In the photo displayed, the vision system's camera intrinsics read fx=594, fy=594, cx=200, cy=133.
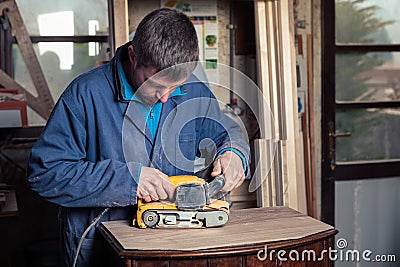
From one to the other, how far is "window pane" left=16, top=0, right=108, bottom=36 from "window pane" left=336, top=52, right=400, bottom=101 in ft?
4.75

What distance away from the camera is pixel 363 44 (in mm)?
3631

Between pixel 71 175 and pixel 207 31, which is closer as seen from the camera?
pixel 71 175

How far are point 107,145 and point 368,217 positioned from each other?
2360 millimetres

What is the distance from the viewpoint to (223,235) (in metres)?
1.62

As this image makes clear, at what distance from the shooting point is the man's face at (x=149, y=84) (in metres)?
1.73

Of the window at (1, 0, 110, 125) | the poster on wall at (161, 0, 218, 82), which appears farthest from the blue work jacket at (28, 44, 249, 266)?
the window at (1, 0, 110, 125)

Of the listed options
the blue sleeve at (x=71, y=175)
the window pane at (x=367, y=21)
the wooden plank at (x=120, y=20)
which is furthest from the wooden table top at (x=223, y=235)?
the window pane at (x=367, y=21)

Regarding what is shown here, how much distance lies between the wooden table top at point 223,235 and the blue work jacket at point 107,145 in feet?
0.40

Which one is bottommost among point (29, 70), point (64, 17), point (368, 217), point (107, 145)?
point (368, 217)

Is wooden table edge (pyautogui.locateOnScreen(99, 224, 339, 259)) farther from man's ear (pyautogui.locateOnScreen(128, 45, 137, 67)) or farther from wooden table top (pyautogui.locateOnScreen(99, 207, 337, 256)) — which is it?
man's ear (pyautogui.locateOnScreen(128, 45, 137, 67))

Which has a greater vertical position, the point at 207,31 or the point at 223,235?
the point at 207,31

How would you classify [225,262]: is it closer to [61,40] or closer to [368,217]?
[61,40]

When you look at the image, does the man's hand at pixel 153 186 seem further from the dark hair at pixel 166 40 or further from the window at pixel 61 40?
the window at pixel 61 40

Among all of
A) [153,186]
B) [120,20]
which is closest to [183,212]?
[153,186]
